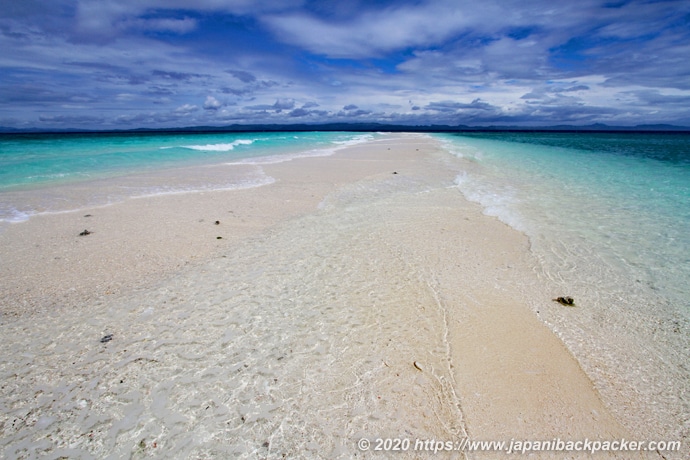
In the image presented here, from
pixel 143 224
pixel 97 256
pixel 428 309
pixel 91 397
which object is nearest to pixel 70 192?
pixel 143 224

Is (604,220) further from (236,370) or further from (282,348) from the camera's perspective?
(236,370)

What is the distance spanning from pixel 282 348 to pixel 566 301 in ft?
14.2

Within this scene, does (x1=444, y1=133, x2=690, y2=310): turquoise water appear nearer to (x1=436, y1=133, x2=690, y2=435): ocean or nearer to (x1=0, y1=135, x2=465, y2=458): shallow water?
(x1=436, y1=133, x2=690, y2=435): ocean

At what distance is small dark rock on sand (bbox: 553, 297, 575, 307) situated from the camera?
16.9ft

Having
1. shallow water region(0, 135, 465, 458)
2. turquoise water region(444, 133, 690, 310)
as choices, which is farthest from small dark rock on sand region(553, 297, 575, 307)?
shallow water region(0, 135, 465, 458)

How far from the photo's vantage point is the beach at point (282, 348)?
10.3 feet

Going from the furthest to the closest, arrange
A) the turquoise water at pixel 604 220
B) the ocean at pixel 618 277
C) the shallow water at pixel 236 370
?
the turquoise water at pixel 604 220 < the ocean at pixel 618 277 < the shallow water at pixel 236 370

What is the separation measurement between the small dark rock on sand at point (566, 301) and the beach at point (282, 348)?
113mm

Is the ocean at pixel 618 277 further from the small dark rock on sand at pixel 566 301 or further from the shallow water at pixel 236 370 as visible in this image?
the shallow water at pixel 236 370

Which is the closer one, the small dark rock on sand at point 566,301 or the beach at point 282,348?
the beach at point 282,348

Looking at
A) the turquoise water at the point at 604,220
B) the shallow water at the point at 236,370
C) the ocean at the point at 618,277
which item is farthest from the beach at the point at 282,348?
the turquoise water at the point at 604,220

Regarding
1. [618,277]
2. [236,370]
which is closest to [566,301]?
[618,277]

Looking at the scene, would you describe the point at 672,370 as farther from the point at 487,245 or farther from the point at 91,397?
the point at 91,397

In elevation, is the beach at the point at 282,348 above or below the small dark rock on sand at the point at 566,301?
below
